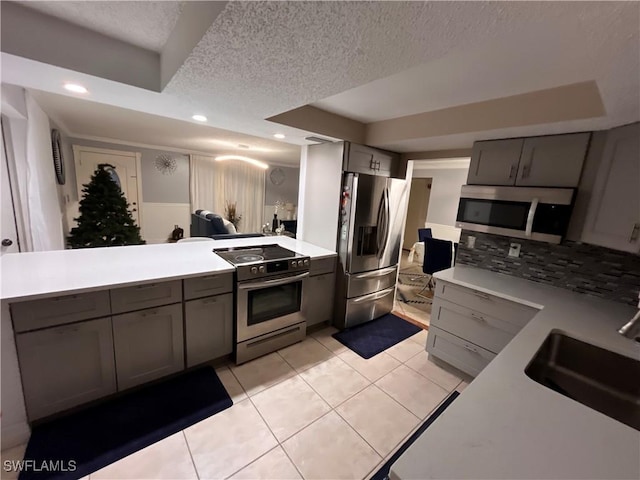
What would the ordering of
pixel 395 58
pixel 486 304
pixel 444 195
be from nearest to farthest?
pixel 395 58
pixel 486 304
pixel 444 195

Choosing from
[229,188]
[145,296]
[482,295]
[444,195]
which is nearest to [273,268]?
[145,296]

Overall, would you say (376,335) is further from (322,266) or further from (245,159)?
(245,159)

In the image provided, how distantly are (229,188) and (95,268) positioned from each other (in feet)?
17.6

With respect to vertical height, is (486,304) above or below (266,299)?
above

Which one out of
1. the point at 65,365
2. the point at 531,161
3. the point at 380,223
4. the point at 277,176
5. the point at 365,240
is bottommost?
the point at 65,365

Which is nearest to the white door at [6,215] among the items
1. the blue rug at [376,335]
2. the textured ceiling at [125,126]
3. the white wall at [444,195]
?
the textured ceiling at [125,126]

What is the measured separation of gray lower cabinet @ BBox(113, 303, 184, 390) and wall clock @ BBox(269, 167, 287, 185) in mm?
6240

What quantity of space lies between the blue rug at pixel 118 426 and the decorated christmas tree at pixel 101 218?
2.78 meters

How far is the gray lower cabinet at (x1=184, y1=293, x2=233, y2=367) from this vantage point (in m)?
1.96

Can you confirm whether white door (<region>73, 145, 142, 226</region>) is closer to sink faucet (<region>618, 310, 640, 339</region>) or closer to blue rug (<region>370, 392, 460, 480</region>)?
blue rug (<region>370, 392, 460, 480</region>)

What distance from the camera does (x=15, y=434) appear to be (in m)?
1.46

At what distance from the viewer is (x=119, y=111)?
300 cm

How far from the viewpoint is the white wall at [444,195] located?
18.0 ft

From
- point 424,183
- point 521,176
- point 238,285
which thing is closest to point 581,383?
point 521,176
